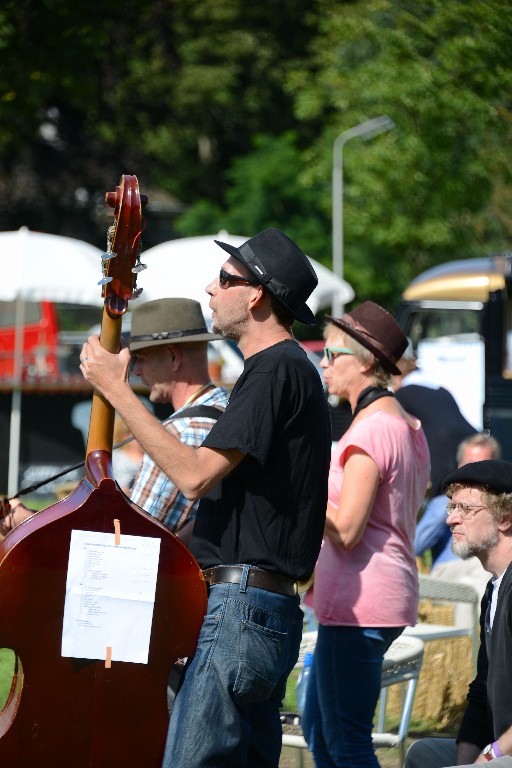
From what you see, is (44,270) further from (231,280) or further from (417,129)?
(231,280)

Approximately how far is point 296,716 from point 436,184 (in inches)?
872

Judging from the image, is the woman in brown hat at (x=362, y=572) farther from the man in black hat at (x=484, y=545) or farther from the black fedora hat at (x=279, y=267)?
the black fedora hat at (x=279, y=267)

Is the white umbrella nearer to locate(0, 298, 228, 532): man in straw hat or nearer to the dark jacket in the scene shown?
locate(0, 298, 228, 532): man in straw hat

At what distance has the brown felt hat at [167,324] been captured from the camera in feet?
12.3

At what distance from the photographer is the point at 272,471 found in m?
2.90

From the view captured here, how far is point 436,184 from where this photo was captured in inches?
1000

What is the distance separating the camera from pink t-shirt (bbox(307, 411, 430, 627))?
3842 mm

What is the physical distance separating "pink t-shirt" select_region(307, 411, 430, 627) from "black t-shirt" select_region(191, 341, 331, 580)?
0.92 meters

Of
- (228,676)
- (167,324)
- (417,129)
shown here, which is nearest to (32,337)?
(417,129)

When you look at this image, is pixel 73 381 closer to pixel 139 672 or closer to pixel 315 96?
pixel 139 672

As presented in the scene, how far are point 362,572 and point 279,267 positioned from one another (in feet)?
4.15

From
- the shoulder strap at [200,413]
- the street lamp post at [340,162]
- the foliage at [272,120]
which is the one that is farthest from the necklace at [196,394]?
the street lamp post at [340,162]

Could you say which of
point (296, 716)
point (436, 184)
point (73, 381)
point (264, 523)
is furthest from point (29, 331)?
point (264, 523)

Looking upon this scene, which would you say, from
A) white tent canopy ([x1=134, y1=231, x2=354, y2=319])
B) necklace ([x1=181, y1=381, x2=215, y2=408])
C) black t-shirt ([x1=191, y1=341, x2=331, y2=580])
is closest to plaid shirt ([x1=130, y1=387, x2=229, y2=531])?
necklace ([x1=181, y1=381, x2=215, y2=408])
